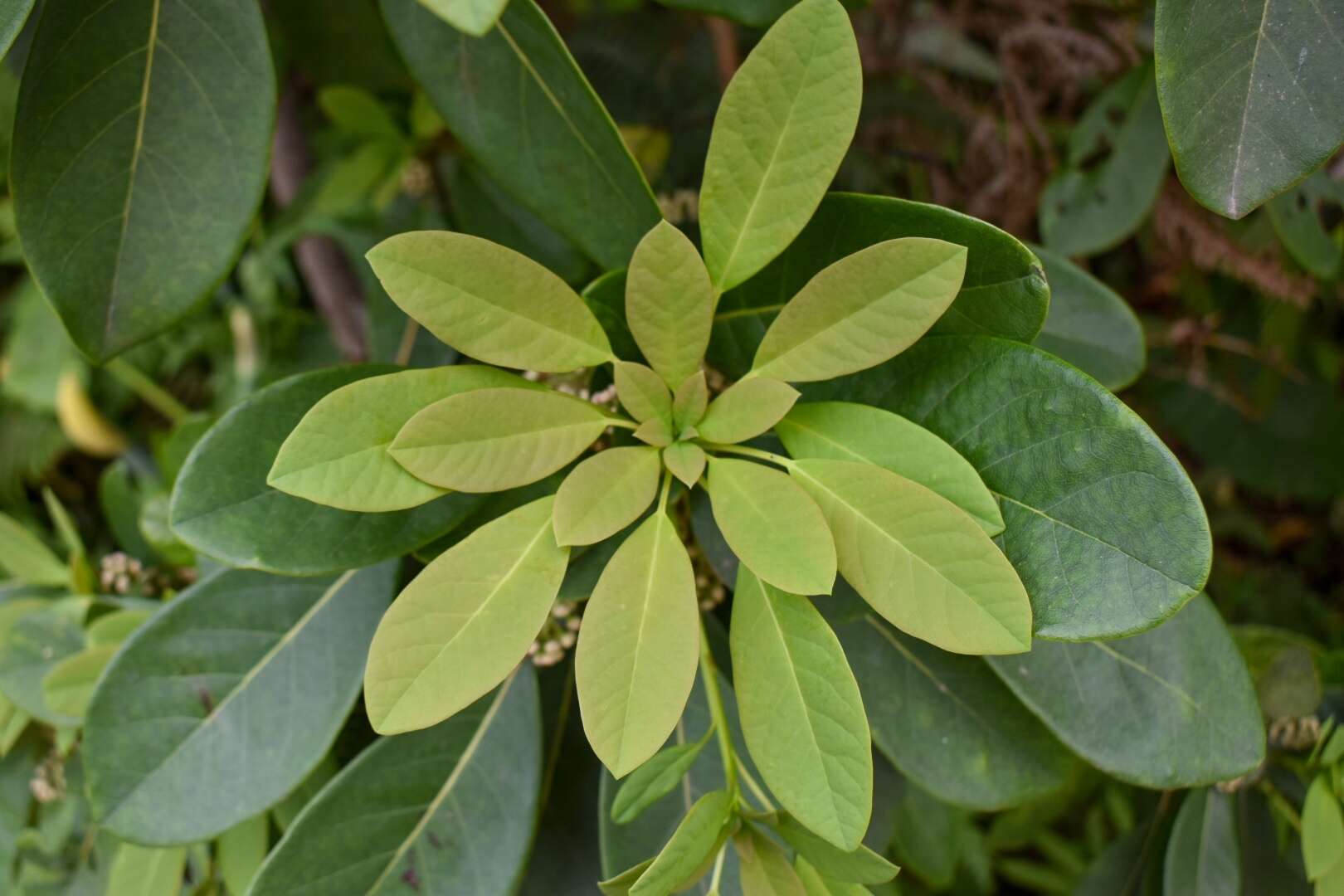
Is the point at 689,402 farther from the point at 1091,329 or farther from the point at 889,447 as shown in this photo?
the point at 1091,329

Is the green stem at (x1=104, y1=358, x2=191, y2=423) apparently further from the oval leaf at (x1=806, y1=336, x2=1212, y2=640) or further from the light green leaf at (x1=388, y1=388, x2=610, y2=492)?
the oval leaf at (x1=806, y1=336, x2=1212, y2=640)

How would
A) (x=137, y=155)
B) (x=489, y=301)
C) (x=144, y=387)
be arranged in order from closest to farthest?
(x=489, y=301)
(x=137, y=155)
(x=144, y=387)

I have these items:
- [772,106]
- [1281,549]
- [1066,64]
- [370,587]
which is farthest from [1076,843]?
[772,106]

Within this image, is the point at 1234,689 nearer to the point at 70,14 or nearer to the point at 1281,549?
the point at 70,14

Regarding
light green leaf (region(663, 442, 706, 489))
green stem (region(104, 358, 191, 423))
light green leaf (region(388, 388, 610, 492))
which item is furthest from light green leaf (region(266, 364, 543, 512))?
green stem (region(104, 358, 191, 423))

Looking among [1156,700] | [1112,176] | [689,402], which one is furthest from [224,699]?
[1112,176]
